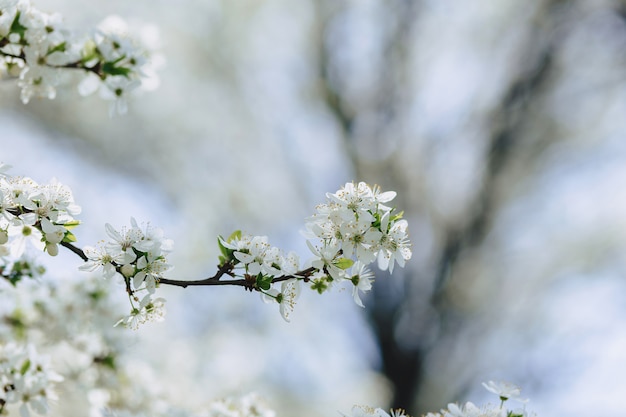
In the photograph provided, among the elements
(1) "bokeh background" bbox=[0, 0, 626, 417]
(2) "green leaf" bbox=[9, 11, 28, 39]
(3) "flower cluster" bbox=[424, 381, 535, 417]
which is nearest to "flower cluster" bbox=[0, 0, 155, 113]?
(2) "green leaf" bbox=[9, 11, 28, 39]

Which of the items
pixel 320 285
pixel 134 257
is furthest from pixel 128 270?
pixel 320 285

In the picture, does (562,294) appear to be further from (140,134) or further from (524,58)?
(140,134)

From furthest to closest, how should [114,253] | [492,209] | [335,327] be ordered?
[335,327] < [492,209] < [114,253]

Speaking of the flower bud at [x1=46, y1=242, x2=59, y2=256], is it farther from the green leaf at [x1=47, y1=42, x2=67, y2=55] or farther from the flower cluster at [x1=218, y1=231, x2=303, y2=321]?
the green leaf at [x1=47, y1=42, x2=67, y2=55]

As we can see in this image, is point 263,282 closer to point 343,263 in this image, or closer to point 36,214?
point 343,263

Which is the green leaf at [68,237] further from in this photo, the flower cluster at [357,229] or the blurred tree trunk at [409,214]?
the blurred tree trunk at [409,214]

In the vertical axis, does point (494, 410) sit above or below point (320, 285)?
below

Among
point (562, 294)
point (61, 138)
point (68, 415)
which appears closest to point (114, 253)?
point (68, 415)
